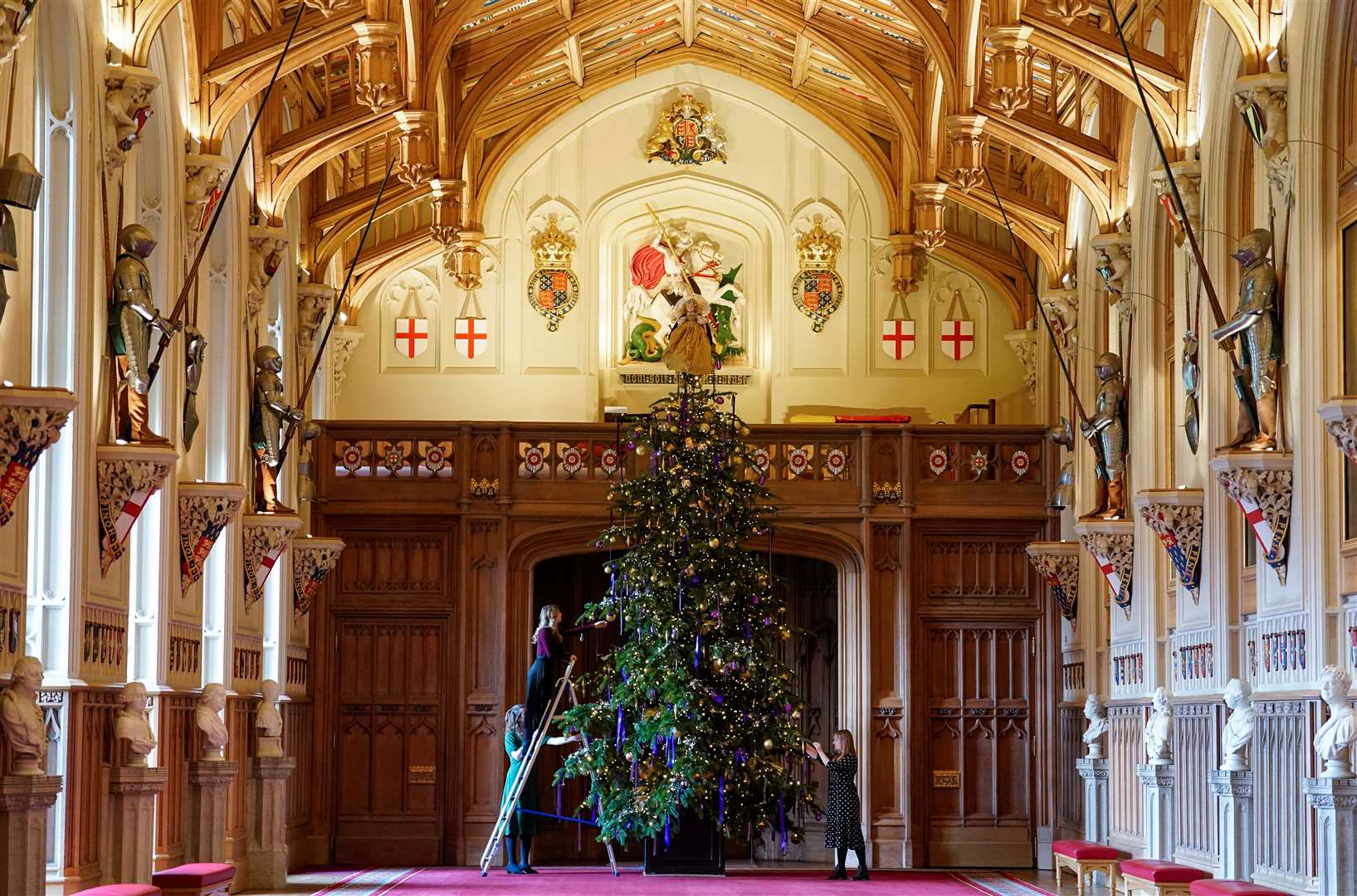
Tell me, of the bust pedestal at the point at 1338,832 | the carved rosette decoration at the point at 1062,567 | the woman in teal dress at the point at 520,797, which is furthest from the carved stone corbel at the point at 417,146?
the bust pedestal at the point at 1338,832

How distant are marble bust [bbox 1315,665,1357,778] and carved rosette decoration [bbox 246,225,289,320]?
30.1 feet

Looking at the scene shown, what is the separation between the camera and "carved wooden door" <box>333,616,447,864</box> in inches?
711

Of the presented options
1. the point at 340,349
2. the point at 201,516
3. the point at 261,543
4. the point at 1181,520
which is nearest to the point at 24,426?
the point at 201,516

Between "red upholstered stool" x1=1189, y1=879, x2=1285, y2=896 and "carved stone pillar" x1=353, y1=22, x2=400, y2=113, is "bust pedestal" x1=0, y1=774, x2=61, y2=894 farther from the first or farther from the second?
"carved stone pillar" x1=353, y1=22, x2=400, y2=113

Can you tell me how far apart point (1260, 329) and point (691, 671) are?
19.9 feet

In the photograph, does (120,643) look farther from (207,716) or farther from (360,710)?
(360,710)

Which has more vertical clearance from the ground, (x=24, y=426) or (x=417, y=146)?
(x=417, y=146)

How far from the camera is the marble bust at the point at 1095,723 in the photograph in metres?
16.2

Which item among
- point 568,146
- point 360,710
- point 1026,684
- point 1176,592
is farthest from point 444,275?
point 1176,592

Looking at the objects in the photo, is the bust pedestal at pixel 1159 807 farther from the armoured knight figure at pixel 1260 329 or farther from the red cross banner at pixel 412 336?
the red cross banner at pixel 412 336

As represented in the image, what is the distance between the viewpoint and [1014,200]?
1791 centimetres

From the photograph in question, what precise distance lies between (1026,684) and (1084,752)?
3.30 ft

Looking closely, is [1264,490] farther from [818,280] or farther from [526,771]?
[818,280]

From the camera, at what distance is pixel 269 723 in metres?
15.4
